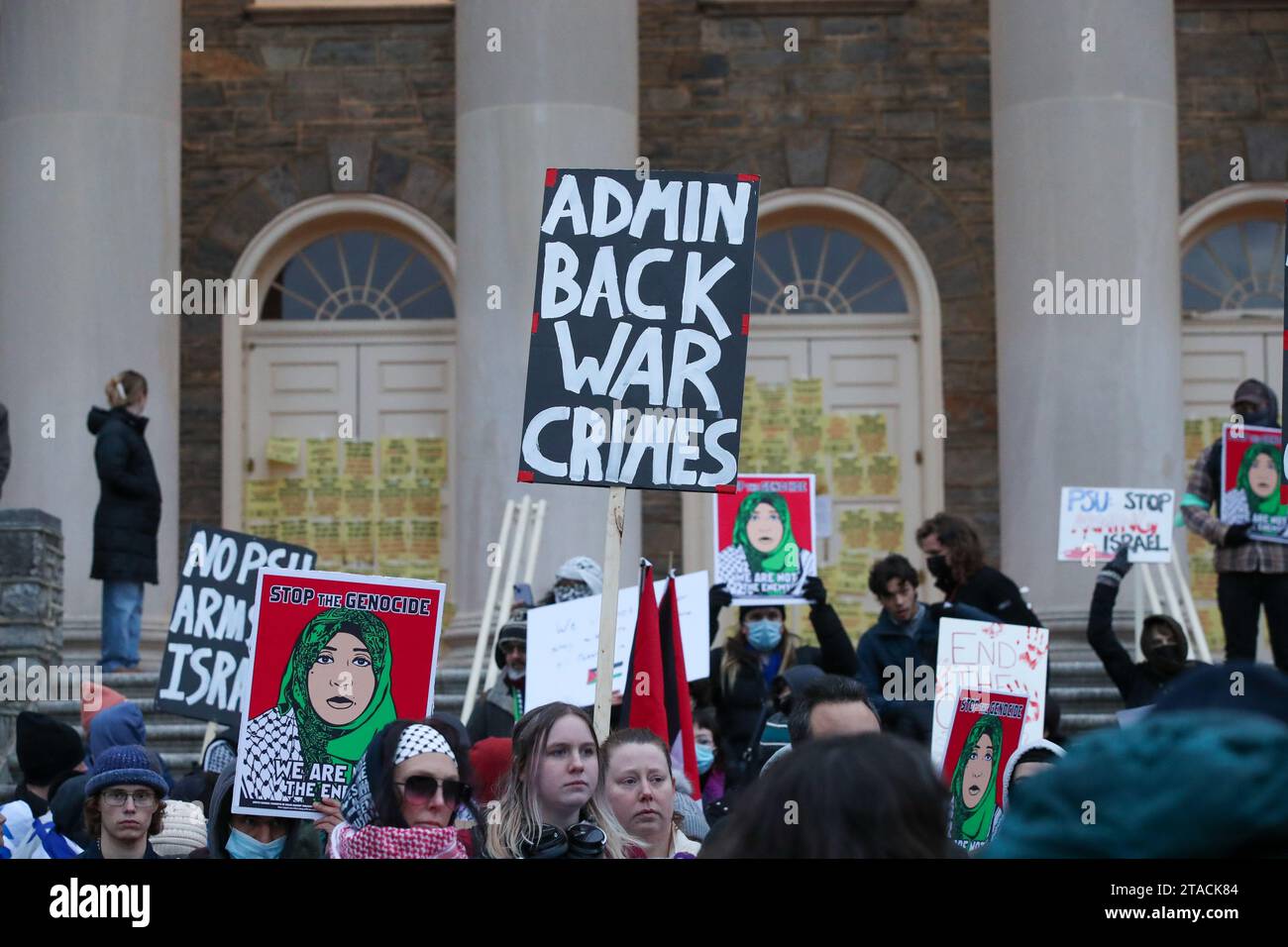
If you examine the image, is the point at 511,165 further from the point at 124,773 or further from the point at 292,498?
the point at 124,773

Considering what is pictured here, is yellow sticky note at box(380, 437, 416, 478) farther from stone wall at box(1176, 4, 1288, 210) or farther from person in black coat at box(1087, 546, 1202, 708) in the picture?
person in black coat at box(1087, 546, 1202, 708)

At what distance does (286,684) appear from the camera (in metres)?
6.25

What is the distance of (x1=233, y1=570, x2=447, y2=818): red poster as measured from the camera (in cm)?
610

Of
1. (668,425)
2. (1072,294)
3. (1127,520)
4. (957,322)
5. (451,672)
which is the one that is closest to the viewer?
(668,425)

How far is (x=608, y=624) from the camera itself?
681 cm

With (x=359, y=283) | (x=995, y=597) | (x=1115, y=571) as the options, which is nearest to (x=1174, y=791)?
(x=995, y=597)

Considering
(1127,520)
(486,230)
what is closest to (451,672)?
(486,230)

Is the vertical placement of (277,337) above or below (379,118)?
below

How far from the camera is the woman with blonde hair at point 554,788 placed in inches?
218

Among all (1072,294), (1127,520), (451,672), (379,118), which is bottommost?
(451,672)

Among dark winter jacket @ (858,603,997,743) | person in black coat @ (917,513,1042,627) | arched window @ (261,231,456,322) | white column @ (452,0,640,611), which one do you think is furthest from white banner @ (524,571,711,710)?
arched window @ (261,231,456,322)
